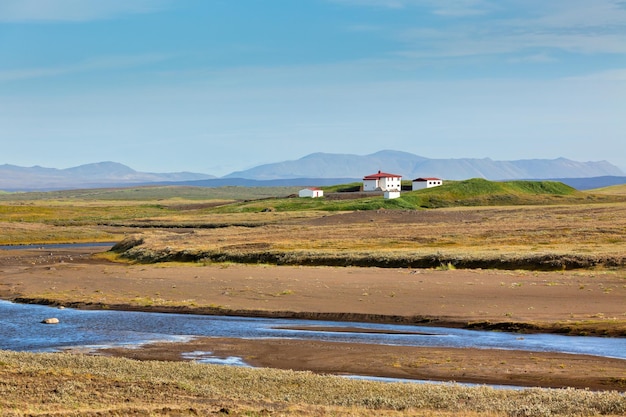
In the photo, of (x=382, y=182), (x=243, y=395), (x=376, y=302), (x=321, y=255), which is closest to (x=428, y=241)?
(x=321, y=255)

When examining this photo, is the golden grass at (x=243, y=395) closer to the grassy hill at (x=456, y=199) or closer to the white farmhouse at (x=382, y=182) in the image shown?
the grassy hill at (x=456, y=199)

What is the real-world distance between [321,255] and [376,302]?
1976 centimetres

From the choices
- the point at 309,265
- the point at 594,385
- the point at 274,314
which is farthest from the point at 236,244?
the point at 594,385

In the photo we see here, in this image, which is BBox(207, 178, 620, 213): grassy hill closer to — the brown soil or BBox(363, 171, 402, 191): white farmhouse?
BBox(363, 171, 402, 191): white farmhouse

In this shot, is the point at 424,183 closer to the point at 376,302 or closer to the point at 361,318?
the point at 376,302

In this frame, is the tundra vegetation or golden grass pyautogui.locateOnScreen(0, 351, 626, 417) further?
the tundra vegetation

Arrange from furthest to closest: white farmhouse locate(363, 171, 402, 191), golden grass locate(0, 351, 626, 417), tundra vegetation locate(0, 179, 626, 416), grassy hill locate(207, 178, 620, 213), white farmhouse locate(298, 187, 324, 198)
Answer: white farmhouse locate(363, 171, 402, 191)
white farmhouse locate(298, 187, 324, 198)
grassy hill locate(207, 178, 620, 213)
tundra vegetation locate(0, 179, 626, 416)
golden grass locate(0, 351, 626, 417)

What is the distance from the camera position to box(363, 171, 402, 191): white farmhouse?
512 feet

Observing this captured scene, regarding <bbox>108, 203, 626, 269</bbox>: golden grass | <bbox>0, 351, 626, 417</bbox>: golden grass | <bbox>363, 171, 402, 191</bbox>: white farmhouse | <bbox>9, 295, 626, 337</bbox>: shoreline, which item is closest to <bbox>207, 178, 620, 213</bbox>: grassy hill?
<bbox>363, 171, 402, 191</bbox>: white farmhouse

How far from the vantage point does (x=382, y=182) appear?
156250 millimetres

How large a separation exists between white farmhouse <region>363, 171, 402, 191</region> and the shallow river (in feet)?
389

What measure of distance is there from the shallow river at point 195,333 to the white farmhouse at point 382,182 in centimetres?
11864

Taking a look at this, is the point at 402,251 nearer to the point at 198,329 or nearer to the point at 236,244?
the point at 236,244

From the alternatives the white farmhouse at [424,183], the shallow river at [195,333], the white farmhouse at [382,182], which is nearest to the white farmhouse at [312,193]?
the white farmhouse at [382,182]
